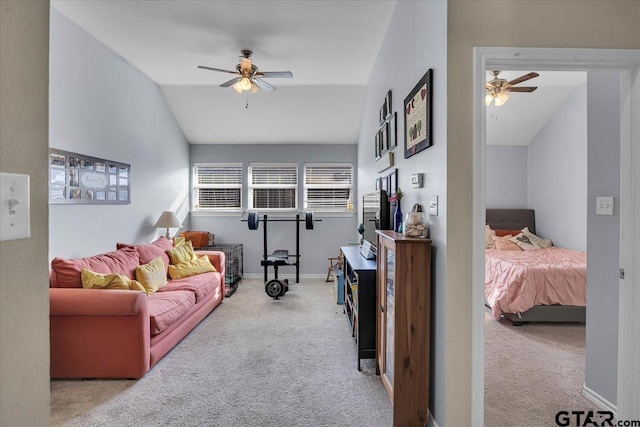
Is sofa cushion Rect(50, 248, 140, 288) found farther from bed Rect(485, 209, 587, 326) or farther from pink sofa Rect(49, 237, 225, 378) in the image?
bed Rect(485, 209, 587, 326)

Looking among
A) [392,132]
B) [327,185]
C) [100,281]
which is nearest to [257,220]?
[327,185]

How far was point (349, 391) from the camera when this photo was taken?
2264 millimetres

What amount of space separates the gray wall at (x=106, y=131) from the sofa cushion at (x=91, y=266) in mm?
281

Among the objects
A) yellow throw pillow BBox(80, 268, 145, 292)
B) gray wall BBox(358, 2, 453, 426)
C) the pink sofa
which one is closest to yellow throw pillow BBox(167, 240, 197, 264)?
yellow throw pillow BBox(80, 268, 145, 292)

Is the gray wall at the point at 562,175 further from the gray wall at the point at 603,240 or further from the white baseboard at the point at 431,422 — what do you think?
the white baseboard at the point at 431,422

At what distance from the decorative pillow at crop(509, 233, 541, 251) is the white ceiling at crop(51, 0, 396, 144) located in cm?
304

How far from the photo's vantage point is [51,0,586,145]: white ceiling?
2.85 m

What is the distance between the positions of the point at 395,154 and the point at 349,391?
1945mm

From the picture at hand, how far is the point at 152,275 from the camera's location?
3.35 m

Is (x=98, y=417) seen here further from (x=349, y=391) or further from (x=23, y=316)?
(x=23, y=316)

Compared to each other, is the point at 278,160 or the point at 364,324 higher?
the point at 278,160

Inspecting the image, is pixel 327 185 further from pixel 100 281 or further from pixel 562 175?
pixel 100 281

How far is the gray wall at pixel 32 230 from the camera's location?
1.78 feet

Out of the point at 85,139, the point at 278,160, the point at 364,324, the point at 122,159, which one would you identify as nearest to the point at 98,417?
the point at 364,324
